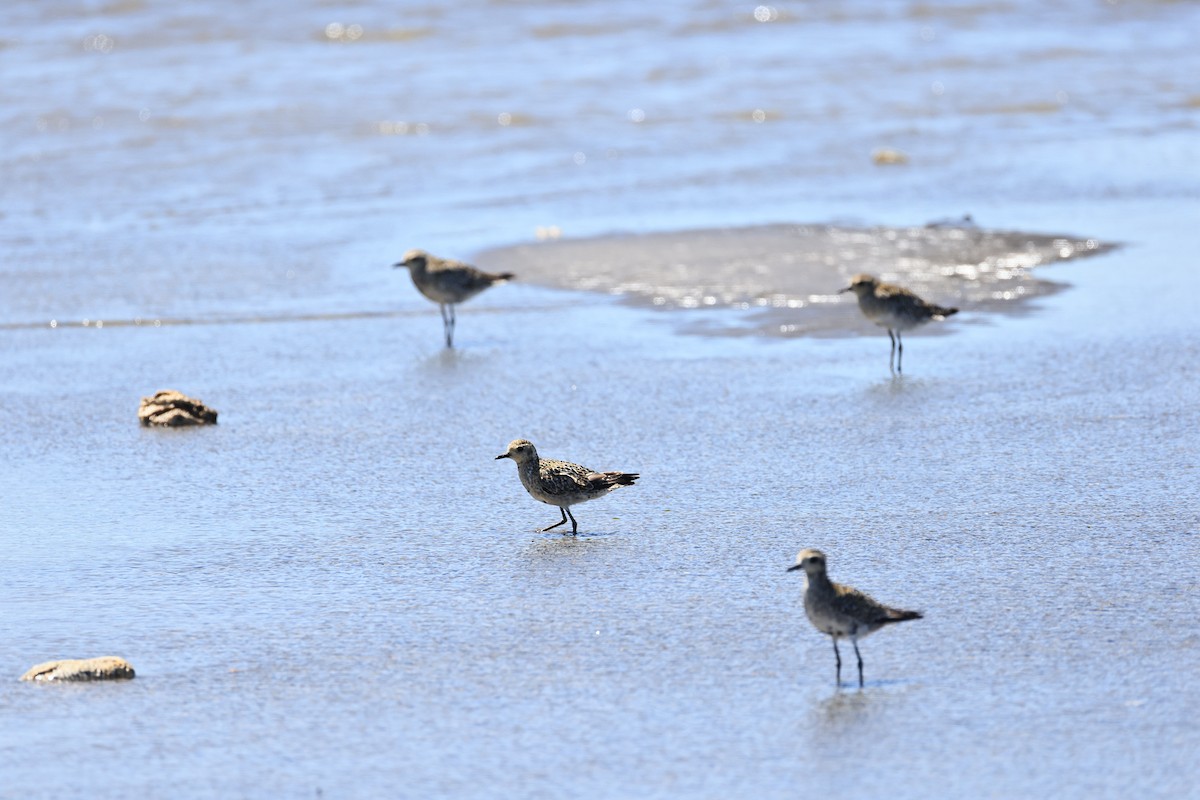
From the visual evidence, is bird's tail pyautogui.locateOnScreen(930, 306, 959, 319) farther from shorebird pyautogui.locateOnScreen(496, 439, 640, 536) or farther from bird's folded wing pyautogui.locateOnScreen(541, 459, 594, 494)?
bird's folded wing pyautogui.locateOnScreen(541, 459, 594, 494)

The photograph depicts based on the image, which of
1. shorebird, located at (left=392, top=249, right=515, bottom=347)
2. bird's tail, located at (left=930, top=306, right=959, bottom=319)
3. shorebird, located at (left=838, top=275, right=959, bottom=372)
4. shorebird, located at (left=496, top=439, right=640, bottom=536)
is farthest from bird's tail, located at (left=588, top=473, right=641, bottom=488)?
shorebird, located at (left=392, top=249, right=515, bottom=347)

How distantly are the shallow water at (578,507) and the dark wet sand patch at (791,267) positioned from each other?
12.2 inches

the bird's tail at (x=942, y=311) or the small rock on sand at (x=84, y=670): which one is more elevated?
the bird's tail at (x=942, y=311)

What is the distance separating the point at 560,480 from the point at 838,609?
1.97 m

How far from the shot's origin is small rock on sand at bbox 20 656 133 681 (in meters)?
5.37

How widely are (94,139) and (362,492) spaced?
41.7ft

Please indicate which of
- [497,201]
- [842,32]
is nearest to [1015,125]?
[497,201]

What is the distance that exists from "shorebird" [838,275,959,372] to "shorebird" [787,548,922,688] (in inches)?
179

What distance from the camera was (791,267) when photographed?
40.1ft

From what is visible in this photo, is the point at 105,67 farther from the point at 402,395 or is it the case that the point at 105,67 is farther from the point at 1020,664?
the point at 1020,664

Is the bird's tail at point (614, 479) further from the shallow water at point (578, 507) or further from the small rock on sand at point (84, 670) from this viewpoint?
the small rock on sand at point (84, 670)

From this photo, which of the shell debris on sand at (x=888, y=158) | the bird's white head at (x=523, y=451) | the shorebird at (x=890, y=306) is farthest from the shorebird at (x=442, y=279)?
the shell debris on sand at (x=888, y=158)

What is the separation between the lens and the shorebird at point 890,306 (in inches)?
384

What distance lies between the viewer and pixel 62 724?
5059 millimetres
